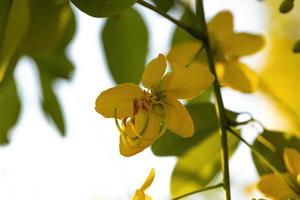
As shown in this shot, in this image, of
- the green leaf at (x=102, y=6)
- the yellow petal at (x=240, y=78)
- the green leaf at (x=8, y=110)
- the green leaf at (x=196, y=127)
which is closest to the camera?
the green leaf at (x=102, y=6)

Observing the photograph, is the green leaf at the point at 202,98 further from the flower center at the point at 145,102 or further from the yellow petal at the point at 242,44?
the flower center at the point at 145,102

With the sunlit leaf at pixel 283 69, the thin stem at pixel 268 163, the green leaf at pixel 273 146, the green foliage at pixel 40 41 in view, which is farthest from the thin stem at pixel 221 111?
the sunlit leaf at pixel 283 69

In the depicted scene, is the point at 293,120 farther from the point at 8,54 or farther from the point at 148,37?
the point at 8,54

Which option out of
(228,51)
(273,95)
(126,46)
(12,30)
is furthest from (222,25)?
(12,30)

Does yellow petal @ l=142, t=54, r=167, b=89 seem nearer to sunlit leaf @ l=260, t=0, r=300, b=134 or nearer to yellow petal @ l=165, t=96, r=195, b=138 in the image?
yellow petal @ l=165, t=96, r=195, b=138

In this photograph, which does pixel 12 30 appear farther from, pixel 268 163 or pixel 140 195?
pixel 268 163

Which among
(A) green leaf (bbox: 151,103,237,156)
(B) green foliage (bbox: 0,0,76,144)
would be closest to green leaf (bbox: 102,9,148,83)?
(B) green foliage (bbox: 0,0,76,144)

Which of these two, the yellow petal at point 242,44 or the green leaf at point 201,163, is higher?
the yellow petal at point 242,44

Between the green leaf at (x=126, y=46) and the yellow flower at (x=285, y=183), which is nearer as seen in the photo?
the yellow flower at (x=285, y=183)
